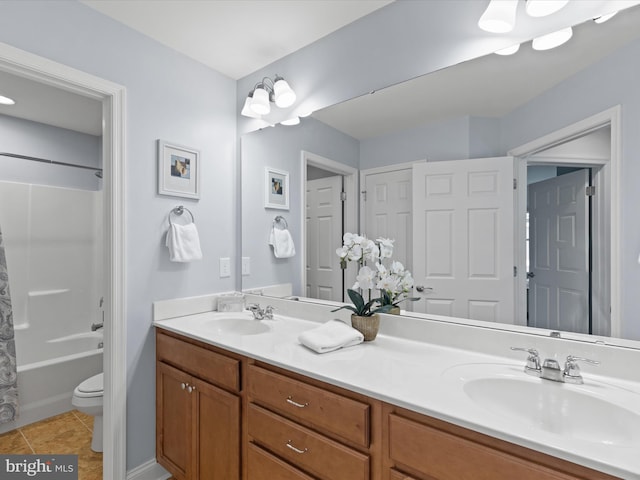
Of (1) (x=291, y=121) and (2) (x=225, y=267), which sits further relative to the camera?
(2) (x=225, y=267)

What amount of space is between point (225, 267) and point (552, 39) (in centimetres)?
198

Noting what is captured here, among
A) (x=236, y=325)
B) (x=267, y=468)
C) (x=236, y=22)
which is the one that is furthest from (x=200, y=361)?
(x=236, y=22)

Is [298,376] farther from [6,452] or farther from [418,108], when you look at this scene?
[6,452]

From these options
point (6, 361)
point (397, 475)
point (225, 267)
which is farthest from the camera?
point (6, 361)

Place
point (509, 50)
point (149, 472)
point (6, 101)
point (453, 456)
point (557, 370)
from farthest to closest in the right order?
point (6, 101) < point (149, 472) < point (509, 50) < point (557, 370) < point (453, 456)

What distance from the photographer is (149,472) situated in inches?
73.5

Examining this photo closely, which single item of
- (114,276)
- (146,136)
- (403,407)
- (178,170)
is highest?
(146,136)

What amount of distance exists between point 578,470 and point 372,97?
1542mm

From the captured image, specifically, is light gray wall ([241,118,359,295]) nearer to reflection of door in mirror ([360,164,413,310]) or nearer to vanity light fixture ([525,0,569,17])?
reflection of door in mirror ([360,164,413,310])

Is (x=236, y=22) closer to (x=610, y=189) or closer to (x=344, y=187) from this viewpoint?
(x=344, y=187)

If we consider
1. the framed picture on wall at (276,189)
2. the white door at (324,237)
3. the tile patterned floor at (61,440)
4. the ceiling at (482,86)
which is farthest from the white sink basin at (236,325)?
the ceiling at (482,86)

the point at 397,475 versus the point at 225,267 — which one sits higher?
the point at 225,267

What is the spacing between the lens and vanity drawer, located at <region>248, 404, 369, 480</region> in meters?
1.03

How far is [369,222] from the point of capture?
1.69 meters
